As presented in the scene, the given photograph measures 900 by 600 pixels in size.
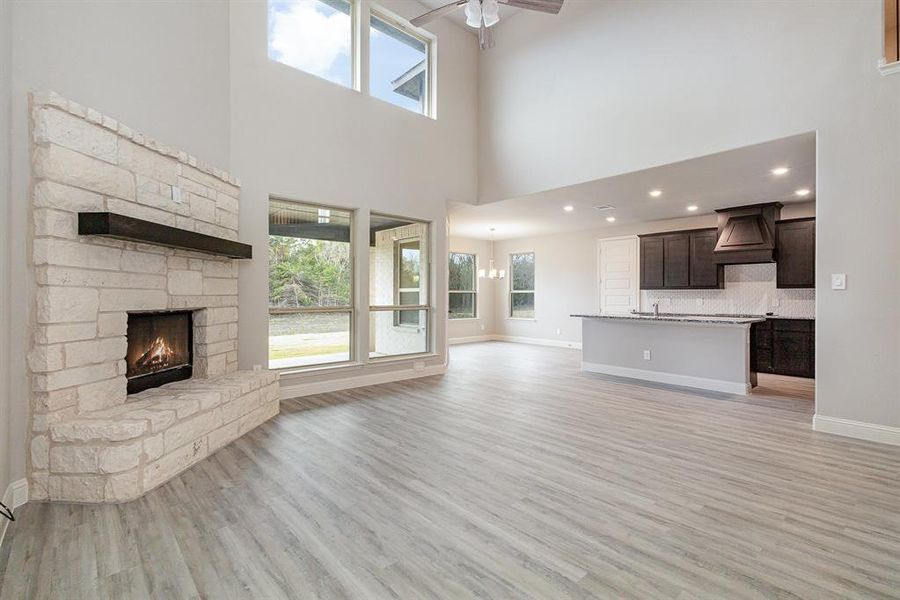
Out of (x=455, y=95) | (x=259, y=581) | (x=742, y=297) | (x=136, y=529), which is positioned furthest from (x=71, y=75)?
(x=742, y=297)

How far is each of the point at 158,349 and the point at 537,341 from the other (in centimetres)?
852

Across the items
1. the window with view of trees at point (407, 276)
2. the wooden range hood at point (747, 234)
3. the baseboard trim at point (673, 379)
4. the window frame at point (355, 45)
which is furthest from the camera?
the wooden range hood at point (747, 234)

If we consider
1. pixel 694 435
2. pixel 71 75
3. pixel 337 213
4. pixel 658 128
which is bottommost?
pixel 694 435

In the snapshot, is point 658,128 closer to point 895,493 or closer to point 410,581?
point 895,493

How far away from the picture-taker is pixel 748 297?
7105 millimetres

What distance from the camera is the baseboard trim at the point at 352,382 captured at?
4.93 metres

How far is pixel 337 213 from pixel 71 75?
9.41ft

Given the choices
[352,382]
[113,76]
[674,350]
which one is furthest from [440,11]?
[674,350]

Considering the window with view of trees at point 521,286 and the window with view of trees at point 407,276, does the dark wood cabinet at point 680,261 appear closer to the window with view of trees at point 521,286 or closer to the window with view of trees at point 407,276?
the window with view of trees at point 521,286

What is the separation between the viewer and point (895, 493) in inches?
99.3

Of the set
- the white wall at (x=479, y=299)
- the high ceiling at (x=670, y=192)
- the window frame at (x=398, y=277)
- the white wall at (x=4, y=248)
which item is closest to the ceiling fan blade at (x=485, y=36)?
the high ceiling at (x=670, y=192)

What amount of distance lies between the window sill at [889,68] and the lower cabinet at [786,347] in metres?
3.52

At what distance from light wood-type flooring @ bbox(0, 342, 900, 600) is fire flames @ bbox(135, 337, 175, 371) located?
99 centimetres

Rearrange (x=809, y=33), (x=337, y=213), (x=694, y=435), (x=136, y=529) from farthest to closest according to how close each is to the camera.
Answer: (x=337, y=213), (x=809, y=33), (x=694, y=435), (x=136, y=529)
